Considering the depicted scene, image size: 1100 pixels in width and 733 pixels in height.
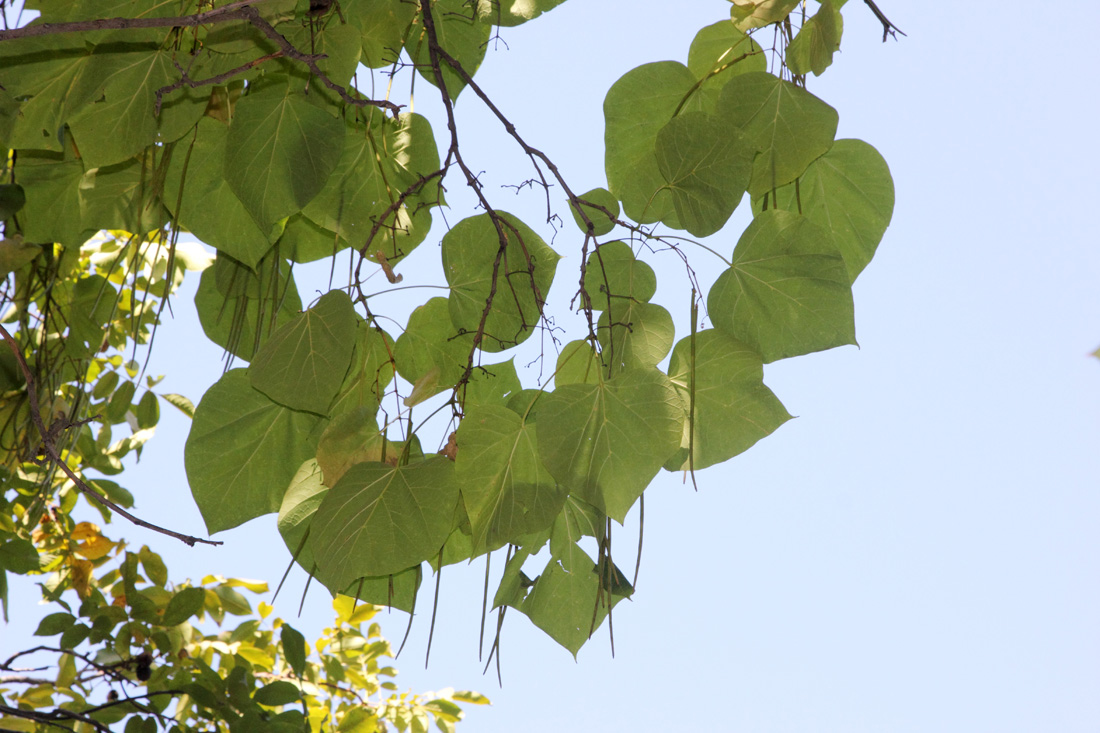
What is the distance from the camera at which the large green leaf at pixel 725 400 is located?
428 mm

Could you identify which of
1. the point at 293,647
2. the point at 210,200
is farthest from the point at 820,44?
the point at 293,647

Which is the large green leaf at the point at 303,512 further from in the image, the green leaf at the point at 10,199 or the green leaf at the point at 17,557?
the green leaf at the point at 17,557

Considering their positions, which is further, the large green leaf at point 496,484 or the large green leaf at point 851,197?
the large green leaf at point 851,197

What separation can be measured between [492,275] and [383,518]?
0.51ft

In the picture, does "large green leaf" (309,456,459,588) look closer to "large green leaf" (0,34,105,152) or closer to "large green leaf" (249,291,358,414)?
"large green leaf" (249,291,358,414)

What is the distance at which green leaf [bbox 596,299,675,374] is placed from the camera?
44 centimetres

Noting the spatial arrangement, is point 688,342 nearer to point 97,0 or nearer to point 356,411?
point 356,411

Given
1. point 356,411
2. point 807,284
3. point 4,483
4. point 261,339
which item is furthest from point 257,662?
point 807,284

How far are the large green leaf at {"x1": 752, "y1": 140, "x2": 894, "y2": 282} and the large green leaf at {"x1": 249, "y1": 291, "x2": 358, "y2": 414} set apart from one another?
11.0 inches

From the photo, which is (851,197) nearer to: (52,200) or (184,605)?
(52,200)

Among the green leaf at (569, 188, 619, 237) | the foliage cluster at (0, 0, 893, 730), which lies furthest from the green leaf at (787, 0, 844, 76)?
the green leaf at (569, 188, 619, 237)

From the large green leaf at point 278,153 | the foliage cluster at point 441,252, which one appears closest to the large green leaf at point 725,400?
the foliage cluster at point 441,252

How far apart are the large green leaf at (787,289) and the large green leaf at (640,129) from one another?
2.8 inches

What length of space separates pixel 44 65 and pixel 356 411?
0.28 m
